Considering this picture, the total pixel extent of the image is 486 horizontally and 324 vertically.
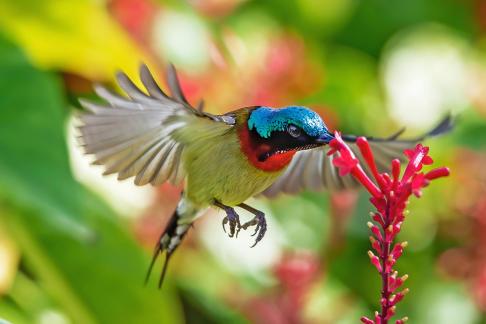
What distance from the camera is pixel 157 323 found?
2.46 metres

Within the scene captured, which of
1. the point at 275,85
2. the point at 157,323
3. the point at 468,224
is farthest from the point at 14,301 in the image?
the point at 468,224

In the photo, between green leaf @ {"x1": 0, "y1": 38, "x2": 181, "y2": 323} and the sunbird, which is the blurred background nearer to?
green leaf @ {"x1": 0, "y1": 38, "x2": 181, "y2": 323}

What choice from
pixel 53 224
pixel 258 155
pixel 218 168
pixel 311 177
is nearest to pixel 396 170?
pixel 258 155

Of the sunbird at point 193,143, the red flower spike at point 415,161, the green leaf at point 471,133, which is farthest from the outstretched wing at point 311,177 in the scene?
the green leaf at point 471,133

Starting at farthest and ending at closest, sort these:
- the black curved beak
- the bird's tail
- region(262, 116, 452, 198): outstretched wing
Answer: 1. region(262, 116, 452, 198): outstretched wing
2. the bird's tail
3. the black curved beak

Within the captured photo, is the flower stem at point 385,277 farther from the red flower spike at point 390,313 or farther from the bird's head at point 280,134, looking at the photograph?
the bird's head at point 280,134

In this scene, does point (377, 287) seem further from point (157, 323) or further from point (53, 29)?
point (53, 29)

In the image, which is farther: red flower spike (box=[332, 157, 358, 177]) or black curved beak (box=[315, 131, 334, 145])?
black curved beak (box=[315, 131, 334, 145])

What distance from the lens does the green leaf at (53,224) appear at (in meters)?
2.09

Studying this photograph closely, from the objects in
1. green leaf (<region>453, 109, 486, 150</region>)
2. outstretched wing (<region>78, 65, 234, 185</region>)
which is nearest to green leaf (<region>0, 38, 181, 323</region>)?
outstretched wing (<region>78, 65, 234, 185</region>)

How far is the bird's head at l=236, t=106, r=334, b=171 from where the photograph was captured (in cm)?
127

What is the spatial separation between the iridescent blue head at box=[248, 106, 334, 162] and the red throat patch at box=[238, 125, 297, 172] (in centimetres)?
1

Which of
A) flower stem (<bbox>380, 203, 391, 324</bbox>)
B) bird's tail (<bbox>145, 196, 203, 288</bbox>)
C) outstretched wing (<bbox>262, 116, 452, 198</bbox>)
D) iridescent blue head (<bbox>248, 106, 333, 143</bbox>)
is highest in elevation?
outstretched wing (<bbox>262, 116, 452, 198</bbox>)

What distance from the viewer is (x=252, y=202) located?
9.08 ft
